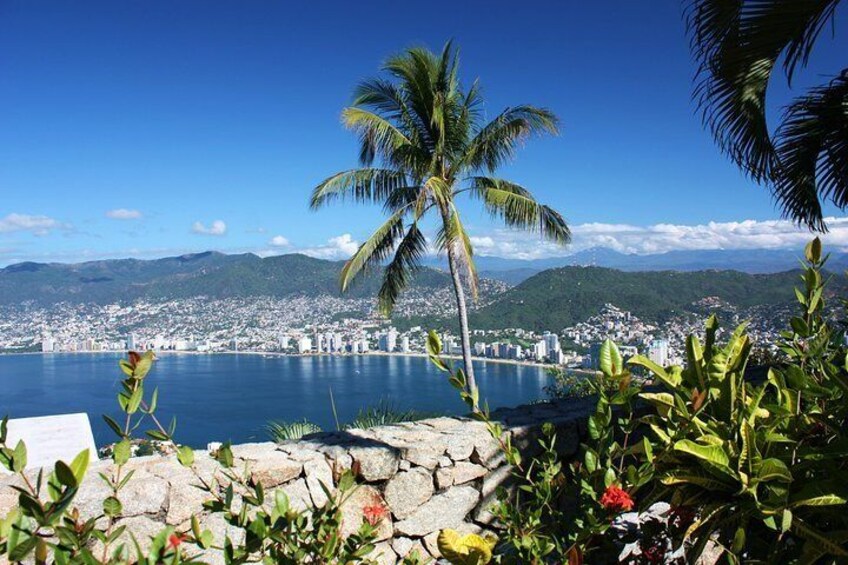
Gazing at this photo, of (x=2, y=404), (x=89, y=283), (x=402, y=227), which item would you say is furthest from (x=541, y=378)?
(x=89, y=283)

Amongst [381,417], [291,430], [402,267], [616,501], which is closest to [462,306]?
[402,267]

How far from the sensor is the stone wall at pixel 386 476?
2.38m

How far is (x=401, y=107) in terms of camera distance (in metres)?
8.03

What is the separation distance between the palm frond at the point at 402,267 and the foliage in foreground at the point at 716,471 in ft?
21.3

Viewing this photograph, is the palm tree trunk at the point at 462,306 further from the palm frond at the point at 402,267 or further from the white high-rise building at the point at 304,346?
the white high-rise building at the point at 304,346

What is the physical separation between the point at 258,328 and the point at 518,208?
44453mm

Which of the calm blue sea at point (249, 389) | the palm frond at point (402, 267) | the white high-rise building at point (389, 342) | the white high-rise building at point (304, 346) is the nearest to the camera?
the palm frond at point (402, 267)

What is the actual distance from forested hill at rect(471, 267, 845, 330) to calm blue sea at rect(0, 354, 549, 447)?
17.4 feet

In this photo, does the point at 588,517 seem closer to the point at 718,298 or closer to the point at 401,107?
the point at 401,107

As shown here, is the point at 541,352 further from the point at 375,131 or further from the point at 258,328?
the point at 258,328

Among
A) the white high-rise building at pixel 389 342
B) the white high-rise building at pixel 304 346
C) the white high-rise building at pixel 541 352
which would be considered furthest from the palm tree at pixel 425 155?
the white high-rise building at pixel 304 346

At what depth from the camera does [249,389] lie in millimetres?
25500

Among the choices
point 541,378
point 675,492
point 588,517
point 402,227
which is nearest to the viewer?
point 588,517

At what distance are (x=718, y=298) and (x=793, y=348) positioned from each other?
72.4 feet
